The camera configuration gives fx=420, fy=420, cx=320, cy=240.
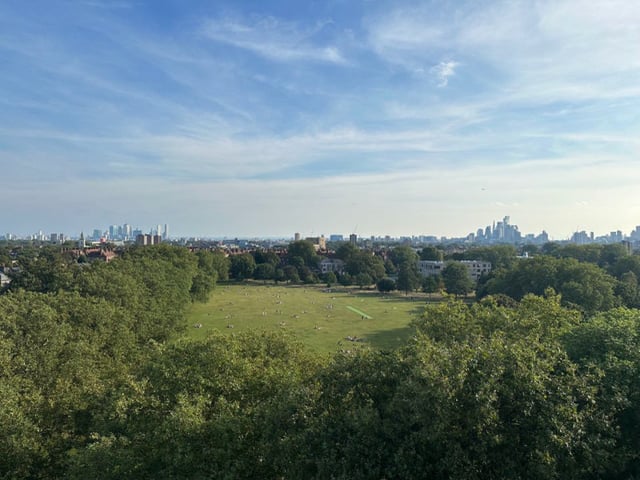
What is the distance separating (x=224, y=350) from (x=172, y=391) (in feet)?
7.70

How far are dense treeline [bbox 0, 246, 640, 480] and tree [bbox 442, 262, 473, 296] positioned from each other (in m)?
60.3

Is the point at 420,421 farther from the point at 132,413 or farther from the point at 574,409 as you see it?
the point at 132,413

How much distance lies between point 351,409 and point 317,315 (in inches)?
1962

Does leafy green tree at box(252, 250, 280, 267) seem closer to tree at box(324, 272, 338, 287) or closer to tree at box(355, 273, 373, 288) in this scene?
tree at box(324, 272, 338, 287)

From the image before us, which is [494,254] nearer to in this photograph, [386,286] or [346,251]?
[346,251]

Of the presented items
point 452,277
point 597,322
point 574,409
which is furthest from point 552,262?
point 574,409

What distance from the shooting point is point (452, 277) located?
270 ft

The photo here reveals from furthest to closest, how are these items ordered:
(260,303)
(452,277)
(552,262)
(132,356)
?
(452,277) < (260,303) < (552,262) < (132,356)

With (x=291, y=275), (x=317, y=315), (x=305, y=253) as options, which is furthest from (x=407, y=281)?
(x=305, y=253)

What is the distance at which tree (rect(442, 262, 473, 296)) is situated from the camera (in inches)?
3150

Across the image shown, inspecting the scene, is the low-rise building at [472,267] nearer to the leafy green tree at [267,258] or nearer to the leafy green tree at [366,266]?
the leafy green tree at [366,266]

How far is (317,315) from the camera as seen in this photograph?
61781 millimetres

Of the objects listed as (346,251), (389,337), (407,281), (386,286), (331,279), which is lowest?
(389,337)

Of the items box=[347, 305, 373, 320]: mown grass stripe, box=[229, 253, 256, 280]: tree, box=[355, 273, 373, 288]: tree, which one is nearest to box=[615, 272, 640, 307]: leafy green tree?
box=[347, 305, 373, 320]: mown grass stripe
